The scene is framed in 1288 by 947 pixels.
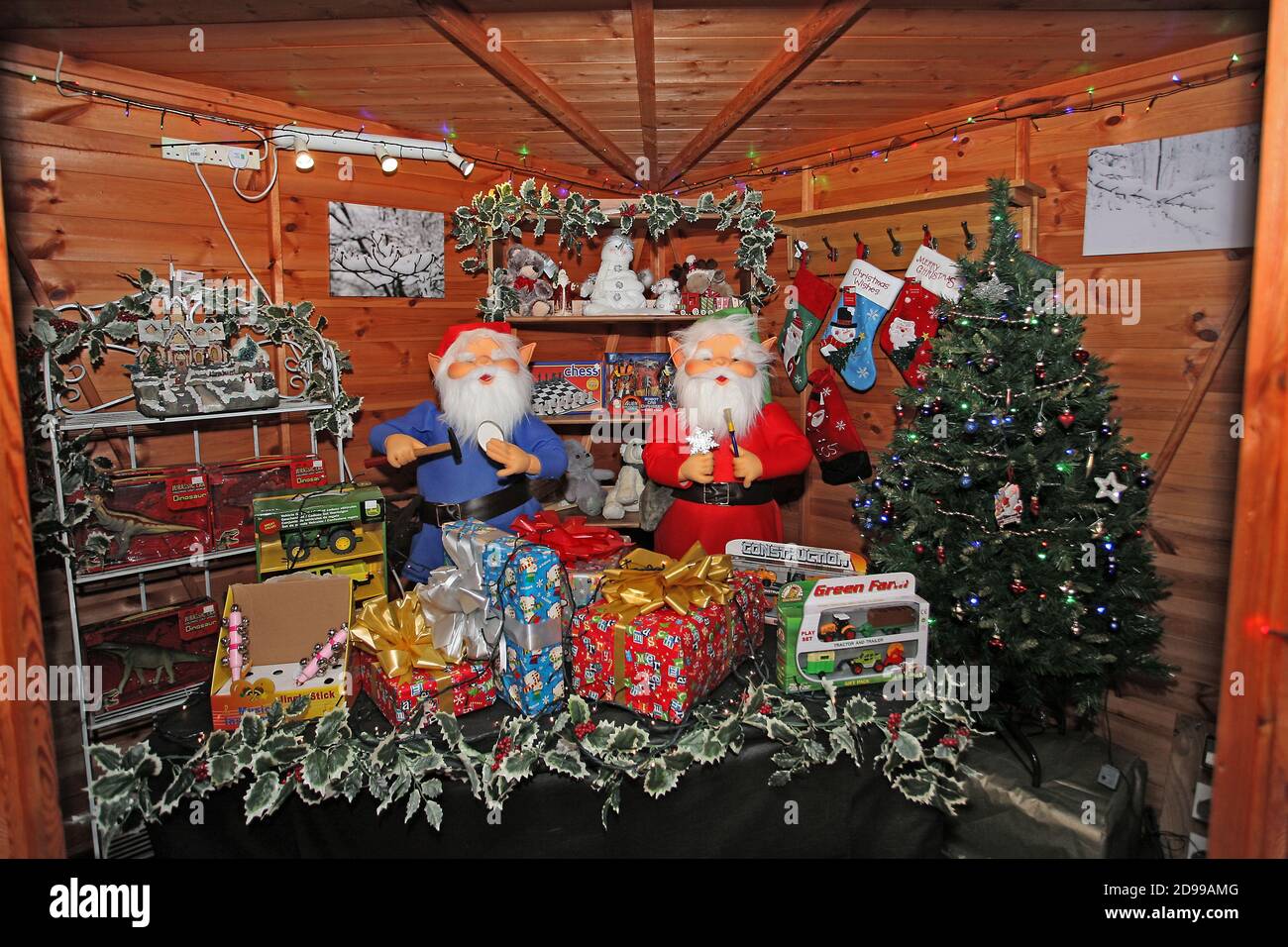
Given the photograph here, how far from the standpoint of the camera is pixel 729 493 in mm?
2740

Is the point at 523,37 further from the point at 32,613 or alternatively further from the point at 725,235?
the point at 32,613

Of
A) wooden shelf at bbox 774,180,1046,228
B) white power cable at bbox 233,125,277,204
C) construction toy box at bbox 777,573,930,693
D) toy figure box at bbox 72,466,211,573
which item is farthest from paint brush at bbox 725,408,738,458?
white power cable at bbox 233,125,277,204

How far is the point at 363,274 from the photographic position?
3.22 meters

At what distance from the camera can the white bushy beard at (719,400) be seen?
2688 millimetres

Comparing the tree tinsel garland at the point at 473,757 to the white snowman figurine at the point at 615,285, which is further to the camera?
the white snowman figurine at the point at 615,285

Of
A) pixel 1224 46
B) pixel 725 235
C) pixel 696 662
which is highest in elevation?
pixel 1224 46

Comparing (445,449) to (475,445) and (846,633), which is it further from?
(846,633)

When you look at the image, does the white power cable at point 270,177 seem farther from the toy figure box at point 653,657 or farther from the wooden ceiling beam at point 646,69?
the toy figure box at point 653,657

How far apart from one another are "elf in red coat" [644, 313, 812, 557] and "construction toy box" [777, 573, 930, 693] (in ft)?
2.80

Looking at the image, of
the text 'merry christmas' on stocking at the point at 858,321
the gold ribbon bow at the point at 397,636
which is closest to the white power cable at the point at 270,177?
the gold ribbon bow at the point at 397,636

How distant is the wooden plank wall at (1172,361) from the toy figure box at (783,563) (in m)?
1.20
